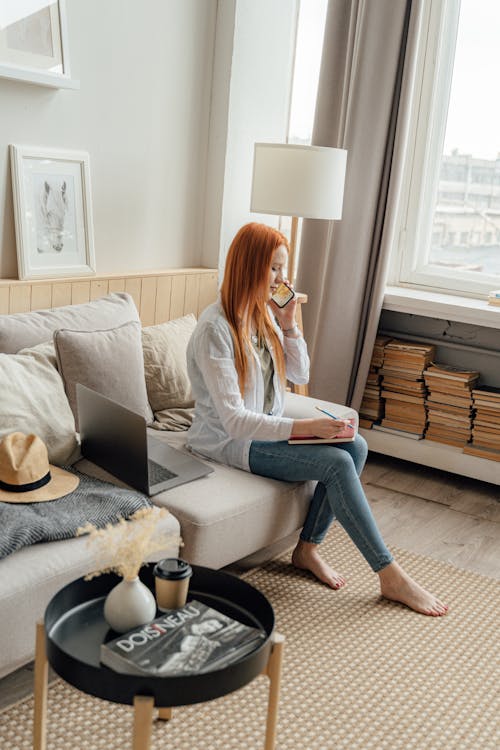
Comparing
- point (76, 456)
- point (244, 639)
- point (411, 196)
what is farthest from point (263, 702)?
point (411, 196)

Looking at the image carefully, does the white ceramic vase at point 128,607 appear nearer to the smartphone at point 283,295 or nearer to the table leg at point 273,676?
the table leg at point 273,676

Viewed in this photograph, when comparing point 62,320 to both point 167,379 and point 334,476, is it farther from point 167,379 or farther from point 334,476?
point 334,476

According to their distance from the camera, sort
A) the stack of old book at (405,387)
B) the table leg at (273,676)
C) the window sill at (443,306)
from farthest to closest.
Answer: the stack of old book at (405,387) < the window sill at (443,306) < the table leg at (273,676)

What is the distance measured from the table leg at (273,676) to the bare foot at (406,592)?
0.95m

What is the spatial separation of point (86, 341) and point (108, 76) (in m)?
1.13

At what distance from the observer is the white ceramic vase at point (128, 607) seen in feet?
4.86

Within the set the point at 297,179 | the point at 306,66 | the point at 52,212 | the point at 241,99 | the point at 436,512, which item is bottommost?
the point at 436,512

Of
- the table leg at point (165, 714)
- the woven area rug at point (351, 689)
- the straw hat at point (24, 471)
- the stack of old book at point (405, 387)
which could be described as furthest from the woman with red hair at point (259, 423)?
the stack of old book at point (405, 387)

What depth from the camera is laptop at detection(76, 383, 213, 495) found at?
82.7 inches

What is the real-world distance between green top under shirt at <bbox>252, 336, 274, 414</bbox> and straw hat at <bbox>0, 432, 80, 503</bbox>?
2.40 feet

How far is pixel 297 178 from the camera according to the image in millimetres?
3145

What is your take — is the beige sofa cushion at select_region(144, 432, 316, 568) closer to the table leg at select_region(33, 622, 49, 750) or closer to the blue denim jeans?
the blue denim jeans

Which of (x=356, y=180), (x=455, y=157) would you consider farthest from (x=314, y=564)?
(x=455, y=157)

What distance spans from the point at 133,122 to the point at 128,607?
7.13 ft
